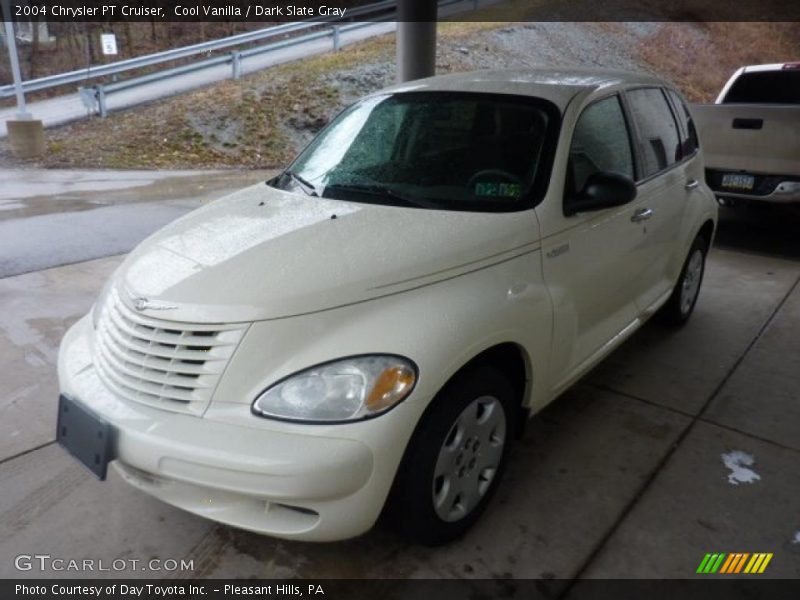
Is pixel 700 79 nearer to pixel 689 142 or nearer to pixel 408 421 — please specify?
pixel 689 142

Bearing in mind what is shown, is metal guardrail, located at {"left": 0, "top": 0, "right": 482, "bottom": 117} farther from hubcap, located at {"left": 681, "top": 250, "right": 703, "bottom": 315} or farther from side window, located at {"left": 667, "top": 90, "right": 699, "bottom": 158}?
hubcap, located at {"left": 681, "top": 250, "right": 703, "bottom": 315}

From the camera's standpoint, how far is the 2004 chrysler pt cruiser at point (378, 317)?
A: 83.0 inches

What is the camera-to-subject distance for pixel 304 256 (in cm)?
246

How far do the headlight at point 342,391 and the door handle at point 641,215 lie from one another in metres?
1.86

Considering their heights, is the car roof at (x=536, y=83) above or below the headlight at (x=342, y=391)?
above

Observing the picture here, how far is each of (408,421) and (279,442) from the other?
16.3 inches

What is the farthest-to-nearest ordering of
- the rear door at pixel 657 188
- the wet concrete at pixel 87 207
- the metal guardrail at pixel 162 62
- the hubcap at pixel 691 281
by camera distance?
the metal guardrail at pixel 162 62 < the wet concrete at pixel 87 207 < the hubcap at pixel 691 281 < the rear door at pixel 657 188

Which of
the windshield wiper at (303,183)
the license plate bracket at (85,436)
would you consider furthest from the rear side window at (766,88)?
the license plate bracket at (85,436)

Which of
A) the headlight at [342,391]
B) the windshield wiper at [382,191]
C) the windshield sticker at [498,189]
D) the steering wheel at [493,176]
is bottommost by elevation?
the headlight at [342,391]

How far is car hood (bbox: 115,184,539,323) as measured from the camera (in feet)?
7.41

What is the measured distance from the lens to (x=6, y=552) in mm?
2525

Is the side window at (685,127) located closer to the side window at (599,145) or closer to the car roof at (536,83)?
the car roof at (536,83)

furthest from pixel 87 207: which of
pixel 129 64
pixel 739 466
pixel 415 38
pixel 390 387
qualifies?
pixel 129 64

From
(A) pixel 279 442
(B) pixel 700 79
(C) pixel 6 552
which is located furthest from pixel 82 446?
(B) pixel 700 79
